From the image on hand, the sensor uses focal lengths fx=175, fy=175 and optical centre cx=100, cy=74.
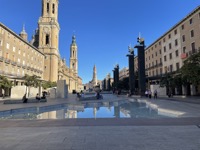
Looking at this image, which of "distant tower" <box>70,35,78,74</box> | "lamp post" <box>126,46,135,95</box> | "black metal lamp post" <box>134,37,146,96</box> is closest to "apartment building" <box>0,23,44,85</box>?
"lamp post" <box>126,46,135,95</box>

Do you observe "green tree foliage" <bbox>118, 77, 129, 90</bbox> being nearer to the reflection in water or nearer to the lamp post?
the lamp post

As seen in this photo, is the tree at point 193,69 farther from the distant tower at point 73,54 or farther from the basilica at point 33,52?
the distant tower at point 73,54

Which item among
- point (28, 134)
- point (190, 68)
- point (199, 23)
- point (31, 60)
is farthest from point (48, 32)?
point (28, 134)

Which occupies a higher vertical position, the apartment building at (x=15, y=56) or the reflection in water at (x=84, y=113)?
the apartment building at (x=15, y=56)

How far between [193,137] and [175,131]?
0.98 metres

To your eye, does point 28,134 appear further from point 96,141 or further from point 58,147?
point 96,141

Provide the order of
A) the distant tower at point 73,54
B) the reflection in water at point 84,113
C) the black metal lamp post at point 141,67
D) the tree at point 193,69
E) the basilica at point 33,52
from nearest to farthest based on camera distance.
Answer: the reflection in water at point 84,113 < the tree at point 193,69 < the black metal lamp post at point 141,67 < the basilica at point 33,52 < the distant tower at point 73,54

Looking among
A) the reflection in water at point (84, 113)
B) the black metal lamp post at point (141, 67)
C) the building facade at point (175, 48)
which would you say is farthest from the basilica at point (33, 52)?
the building facade at point (175, 48)

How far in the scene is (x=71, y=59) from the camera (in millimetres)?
168750

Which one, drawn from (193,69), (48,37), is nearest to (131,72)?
(193,69)

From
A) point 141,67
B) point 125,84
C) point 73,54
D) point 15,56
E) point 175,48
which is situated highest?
point 73,54

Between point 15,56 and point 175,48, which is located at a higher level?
→ point 175,48

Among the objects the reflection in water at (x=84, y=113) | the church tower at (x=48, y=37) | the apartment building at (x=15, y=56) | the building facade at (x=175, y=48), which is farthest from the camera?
the church tower at (x=48, y=37)

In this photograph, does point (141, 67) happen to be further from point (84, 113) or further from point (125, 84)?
point (125, 84)
